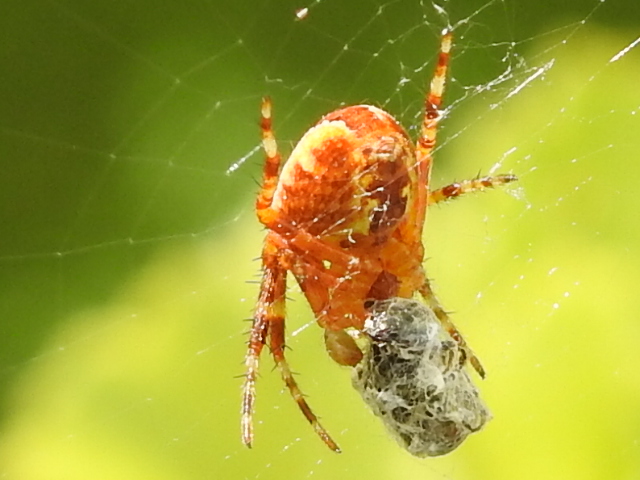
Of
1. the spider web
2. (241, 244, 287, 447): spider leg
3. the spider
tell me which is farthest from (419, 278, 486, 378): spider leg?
the spider web

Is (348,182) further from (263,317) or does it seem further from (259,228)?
(259,228)

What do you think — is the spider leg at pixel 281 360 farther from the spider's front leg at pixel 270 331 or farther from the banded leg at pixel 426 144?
the banded leg at pixel 426 144

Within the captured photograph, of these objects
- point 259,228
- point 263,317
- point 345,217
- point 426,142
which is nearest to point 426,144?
point 426,142

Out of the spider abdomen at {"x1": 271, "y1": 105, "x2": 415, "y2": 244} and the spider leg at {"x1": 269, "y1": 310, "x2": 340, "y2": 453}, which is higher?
the spider abdomen at {"x1": 271, "y1": 105, "x2": 415, "y2": 244}

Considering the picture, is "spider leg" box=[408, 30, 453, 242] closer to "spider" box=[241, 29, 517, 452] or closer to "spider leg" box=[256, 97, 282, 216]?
"spider" box=[241, 29, 517, 452]

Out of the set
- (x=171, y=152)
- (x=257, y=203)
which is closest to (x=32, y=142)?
(x=171, y=152)

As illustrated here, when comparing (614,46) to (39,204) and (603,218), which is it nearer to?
(603,218)
